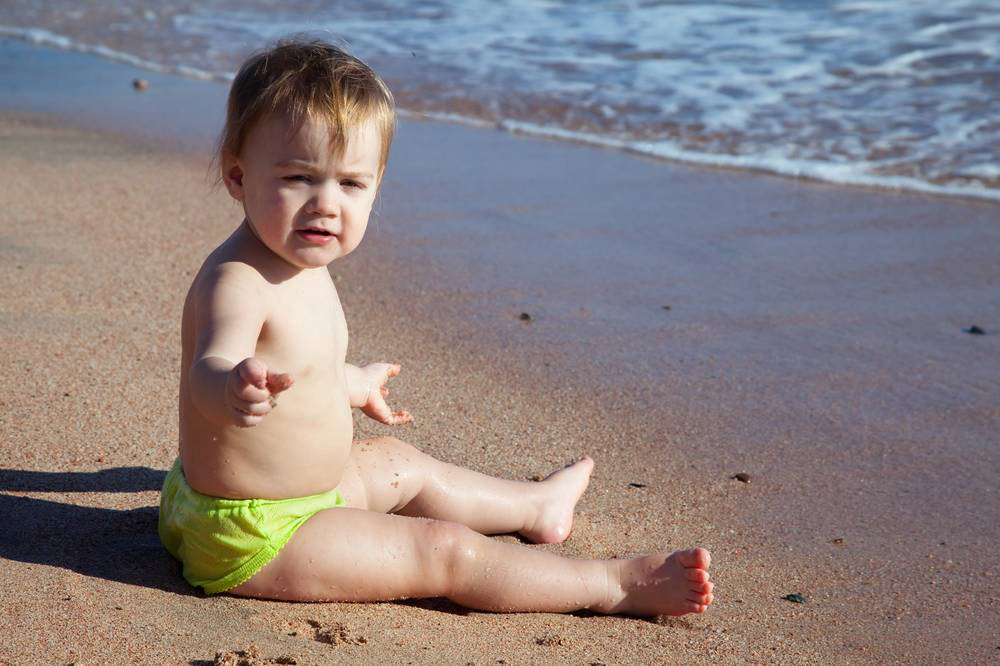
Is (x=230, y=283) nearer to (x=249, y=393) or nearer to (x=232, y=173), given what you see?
(x=232, y=173)

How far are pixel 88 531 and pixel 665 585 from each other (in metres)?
1.23

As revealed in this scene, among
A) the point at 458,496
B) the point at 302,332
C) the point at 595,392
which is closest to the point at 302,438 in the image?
the point at 302,332

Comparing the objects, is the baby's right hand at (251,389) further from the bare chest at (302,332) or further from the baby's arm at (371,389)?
the baby's arm at (371,389)

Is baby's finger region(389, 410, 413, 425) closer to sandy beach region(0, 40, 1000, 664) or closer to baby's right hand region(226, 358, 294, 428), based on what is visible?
sandy beach region(0, 40, 1000, 664)

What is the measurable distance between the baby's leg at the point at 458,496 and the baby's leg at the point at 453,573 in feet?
0.92

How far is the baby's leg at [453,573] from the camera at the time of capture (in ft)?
7.70

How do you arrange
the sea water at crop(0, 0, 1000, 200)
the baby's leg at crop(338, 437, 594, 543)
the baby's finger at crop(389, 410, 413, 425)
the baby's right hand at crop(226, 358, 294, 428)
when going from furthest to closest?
the sea water at crop(0, 0, 1000, 200), the baby's finger at crop(389, 410, 413, 425), the baby's leg at crop(338, 437, 594, 543), the baby's right hand at crop(226, 358, 294, 428)

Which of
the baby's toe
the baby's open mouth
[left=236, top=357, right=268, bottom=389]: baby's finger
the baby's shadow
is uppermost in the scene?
the baby's open mouth

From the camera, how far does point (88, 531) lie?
8.33 ft

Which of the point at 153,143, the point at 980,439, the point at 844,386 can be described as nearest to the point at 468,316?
the point at 844,386

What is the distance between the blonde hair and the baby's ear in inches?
0.5

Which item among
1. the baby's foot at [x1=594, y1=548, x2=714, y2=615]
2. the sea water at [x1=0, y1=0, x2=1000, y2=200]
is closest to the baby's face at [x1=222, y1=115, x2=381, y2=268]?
the baby's foot at [x1=594, y1=548, x2=714, y2=615]

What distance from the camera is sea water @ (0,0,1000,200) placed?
21.3 ft

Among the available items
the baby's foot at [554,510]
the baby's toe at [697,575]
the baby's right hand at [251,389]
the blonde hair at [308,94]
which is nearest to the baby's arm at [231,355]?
the baby's right hand at [251,389]
